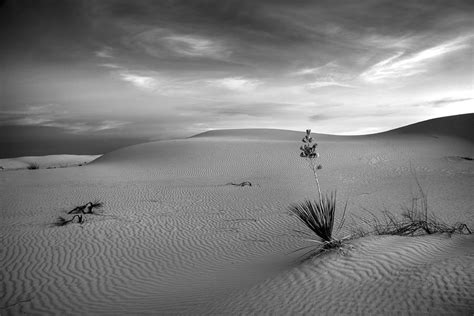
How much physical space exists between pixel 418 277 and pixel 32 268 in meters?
7.02

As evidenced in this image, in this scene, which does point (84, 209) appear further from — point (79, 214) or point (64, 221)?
point (64, 221)

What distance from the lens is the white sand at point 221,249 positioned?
141 inches

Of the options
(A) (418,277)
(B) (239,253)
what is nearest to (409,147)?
(B) (239,253)

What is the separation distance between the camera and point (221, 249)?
787 centimetres

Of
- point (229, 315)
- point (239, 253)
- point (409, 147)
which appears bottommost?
point (239, 253)

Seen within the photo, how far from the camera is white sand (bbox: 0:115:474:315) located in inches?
141

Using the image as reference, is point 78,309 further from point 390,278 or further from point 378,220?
point 378,220

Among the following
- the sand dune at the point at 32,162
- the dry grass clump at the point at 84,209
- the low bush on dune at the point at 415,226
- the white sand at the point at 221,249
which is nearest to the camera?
the white sand at the point at 221,249

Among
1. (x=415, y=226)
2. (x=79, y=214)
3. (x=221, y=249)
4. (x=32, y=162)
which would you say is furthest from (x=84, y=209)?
(x=32, y=162)

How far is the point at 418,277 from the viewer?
11.6ft

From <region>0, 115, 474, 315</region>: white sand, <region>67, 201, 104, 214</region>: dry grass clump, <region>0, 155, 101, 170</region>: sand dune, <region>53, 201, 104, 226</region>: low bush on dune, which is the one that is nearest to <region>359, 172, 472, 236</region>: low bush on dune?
<region>0, 115, 474, 315</region>: white sand

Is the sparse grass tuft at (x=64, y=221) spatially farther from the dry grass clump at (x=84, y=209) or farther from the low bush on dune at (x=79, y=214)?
the dry grass clump at (x=84, y=209)

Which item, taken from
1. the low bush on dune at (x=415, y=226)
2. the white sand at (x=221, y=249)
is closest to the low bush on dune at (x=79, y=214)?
the white sand at (x=221, y=249)

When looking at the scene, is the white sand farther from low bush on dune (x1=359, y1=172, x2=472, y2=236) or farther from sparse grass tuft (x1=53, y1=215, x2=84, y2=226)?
low bush on dune (x1=359, y1=172, x2=472, y2=236)
